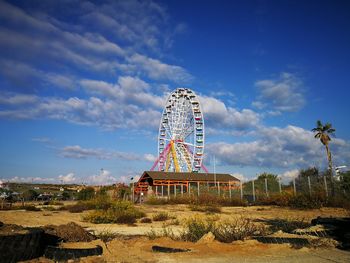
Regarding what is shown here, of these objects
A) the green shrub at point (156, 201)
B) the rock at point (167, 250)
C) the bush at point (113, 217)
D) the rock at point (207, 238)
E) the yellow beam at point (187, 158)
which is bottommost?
the rock at point (167, 250)

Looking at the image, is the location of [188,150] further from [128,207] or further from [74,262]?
[74,262]

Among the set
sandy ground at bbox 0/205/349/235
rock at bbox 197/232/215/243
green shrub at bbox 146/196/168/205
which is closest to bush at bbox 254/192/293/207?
sandy ground at bbox 0/205/349/235

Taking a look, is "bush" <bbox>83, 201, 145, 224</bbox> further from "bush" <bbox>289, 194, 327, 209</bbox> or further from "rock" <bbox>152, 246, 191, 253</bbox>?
"bush" <bbox>289, 194, 327, 209</bbox>

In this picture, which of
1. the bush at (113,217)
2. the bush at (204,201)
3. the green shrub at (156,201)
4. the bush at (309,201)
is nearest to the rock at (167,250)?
the bush at (113,217)

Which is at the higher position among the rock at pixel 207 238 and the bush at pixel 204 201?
the bush at pixel 204 201

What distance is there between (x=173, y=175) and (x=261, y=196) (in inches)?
766

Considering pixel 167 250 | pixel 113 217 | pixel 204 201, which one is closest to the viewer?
pixel 167 250

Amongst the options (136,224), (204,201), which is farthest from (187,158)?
(136,224)

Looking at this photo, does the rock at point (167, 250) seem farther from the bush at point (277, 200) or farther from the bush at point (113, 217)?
the bush at point (277, 200)

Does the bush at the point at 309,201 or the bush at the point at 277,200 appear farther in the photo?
the bush at the point at 277,200

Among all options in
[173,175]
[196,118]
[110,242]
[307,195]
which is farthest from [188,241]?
[196,118]

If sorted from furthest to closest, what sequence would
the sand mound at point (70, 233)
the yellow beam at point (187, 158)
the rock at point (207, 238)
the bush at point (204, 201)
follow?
the yellow beam at point (187, 158) → the bush at point (204, 201) → the rock at point (207, 238) → the sand mound at point (70, 233)

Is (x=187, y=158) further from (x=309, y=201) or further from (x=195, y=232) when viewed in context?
(x=195, y=232)

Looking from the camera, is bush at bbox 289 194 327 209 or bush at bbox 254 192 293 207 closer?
bush at bbox 289 194 327 209
